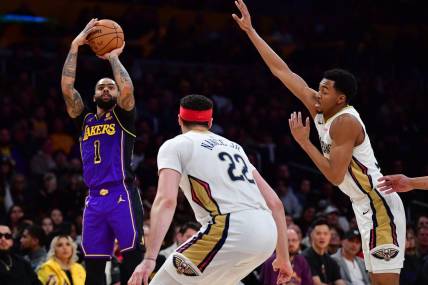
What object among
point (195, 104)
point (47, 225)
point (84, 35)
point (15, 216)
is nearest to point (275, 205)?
point (195, 104)

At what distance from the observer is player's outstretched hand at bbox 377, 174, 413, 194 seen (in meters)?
7.54

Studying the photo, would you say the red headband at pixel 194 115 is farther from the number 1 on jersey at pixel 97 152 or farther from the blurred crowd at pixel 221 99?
the blurred crowd at pixel 221 99

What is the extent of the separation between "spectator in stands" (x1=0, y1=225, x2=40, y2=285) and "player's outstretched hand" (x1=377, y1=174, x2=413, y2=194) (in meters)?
5.12

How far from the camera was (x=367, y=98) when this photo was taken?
20.8 m

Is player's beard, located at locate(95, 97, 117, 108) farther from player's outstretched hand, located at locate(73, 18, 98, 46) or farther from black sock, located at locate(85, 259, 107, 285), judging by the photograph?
black sock, located at locate(85, 259, 107, 285)

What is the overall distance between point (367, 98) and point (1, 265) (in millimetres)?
11916

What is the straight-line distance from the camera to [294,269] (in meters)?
11.7

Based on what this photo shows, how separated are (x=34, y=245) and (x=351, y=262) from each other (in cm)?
443

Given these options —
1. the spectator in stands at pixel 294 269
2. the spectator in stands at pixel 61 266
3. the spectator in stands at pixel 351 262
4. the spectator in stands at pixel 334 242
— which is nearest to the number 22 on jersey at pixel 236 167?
the spectator in stands at pixel 61 266

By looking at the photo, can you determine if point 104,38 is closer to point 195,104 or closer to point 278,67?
point 278,67

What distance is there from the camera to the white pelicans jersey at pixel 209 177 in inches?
250

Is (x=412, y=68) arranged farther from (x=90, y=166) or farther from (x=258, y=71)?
Answer: (x=90, y=166)

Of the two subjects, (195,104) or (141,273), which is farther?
(195,104)

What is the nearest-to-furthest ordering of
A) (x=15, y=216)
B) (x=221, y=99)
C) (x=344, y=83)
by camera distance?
(x=344, y=83)
(x=15, y=216)
(x=221, y=99)
